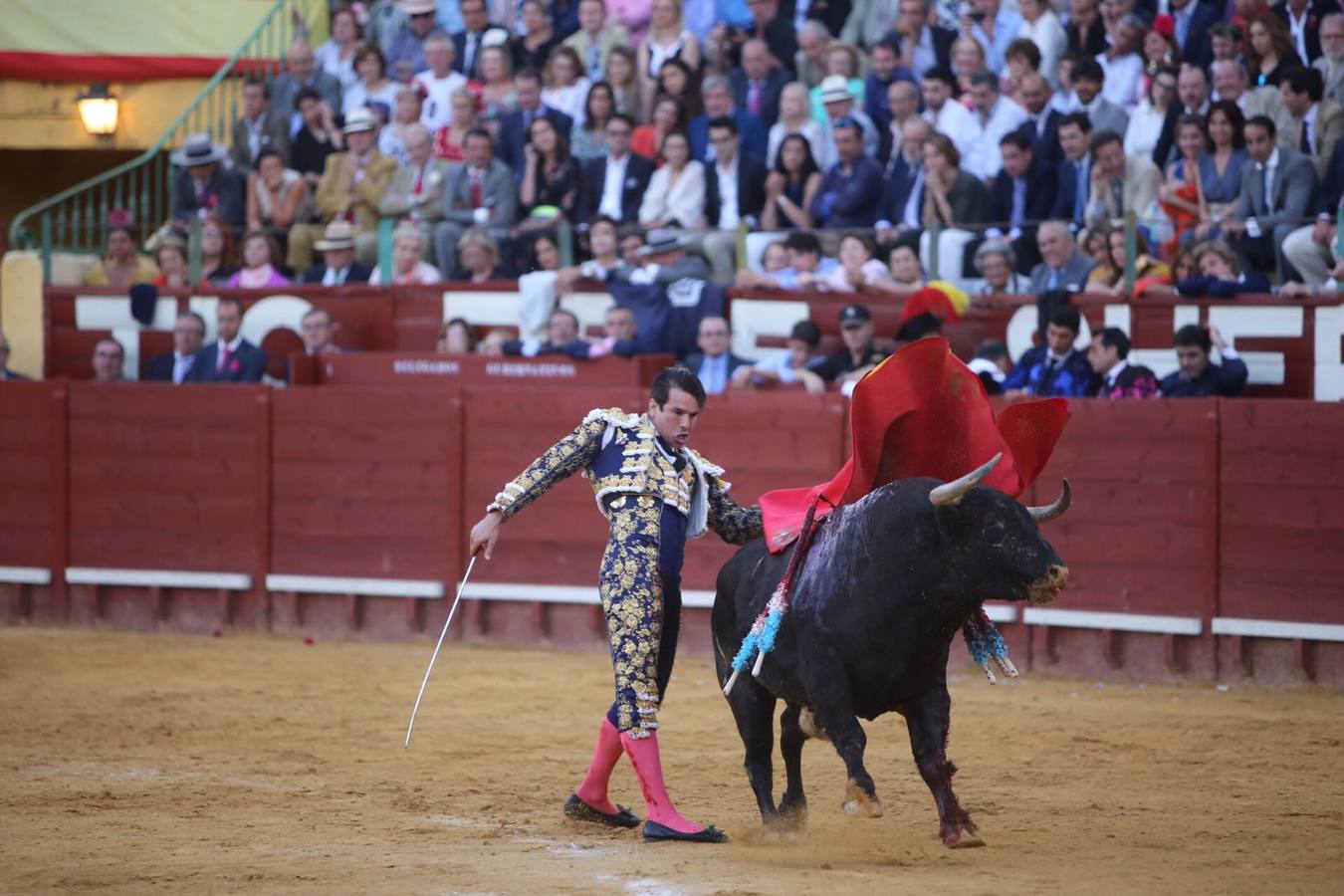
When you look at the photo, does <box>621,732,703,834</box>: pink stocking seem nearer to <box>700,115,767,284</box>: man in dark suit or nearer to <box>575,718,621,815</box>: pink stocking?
<box>575,718,621,815</box>: pink stocking

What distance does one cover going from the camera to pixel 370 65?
1344 cm

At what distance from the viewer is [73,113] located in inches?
600

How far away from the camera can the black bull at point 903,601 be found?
5094mm

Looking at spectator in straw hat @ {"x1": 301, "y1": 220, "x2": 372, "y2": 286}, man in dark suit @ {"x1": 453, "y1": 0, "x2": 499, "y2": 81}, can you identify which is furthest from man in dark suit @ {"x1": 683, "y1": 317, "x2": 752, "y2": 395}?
man in dark suit @ {"x1": 453, "y1": 0, "x2": 499, "y2": 81}

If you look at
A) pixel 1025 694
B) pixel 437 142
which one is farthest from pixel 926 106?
pixel 1025 694

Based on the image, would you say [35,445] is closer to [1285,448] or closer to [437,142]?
[437,142]

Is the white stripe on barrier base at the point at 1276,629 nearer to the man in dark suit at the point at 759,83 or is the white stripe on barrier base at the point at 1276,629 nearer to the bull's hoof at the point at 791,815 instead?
the bull's hoof at the point at 791,815

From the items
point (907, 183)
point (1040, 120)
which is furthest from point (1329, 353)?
point (907, 183)

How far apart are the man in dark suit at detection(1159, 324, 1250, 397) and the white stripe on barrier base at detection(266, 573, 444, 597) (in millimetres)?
4089

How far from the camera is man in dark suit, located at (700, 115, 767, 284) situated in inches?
446

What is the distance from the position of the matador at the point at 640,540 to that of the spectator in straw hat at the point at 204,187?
314 inches

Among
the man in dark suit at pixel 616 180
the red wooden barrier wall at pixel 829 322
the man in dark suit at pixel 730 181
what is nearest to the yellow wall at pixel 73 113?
the red wooden barrier wall at pixel 829 322

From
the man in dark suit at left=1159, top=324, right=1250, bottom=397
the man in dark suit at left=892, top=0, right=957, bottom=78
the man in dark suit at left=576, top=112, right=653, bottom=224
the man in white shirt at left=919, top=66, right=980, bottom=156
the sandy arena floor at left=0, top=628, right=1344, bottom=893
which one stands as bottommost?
the sandy arena floor at left=0, top=628, right=1344, bottom=893

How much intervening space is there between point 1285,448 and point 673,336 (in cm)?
353
